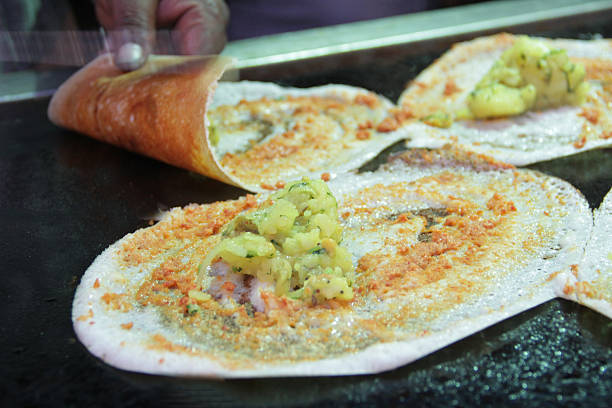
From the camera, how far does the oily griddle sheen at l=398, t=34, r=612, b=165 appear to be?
9.05 feet

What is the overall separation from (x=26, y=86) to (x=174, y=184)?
1.41 m

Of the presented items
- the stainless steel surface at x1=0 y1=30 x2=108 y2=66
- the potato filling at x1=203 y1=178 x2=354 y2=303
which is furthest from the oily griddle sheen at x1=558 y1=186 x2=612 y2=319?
the stainless steel surface at x1=0 y1=30 x2=108 y2=66

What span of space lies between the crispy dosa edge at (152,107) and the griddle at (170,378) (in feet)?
0.49

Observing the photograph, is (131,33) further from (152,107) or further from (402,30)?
(402,30)

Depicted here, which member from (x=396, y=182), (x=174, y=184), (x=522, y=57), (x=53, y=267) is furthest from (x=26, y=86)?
(x=522, y=57)

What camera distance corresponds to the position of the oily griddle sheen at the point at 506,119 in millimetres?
2758

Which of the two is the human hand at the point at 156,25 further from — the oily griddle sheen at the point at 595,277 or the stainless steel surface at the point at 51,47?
the oily griddle sheen at the point at 595,277

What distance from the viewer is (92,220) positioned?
2.41 m

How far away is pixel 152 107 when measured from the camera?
2.65 m

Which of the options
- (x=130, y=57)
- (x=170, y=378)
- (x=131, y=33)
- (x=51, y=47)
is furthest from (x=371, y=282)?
(x=51, y=47)

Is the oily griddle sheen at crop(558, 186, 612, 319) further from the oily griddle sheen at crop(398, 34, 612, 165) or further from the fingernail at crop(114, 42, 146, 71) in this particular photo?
the fingernail at crop(114, 42, 146, 71)

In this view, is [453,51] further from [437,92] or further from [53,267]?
[53,267]

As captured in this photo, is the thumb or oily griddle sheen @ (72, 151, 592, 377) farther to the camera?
the thumb

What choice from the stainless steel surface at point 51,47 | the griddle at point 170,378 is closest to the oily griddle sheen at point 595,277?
the griddle at point 170,378
